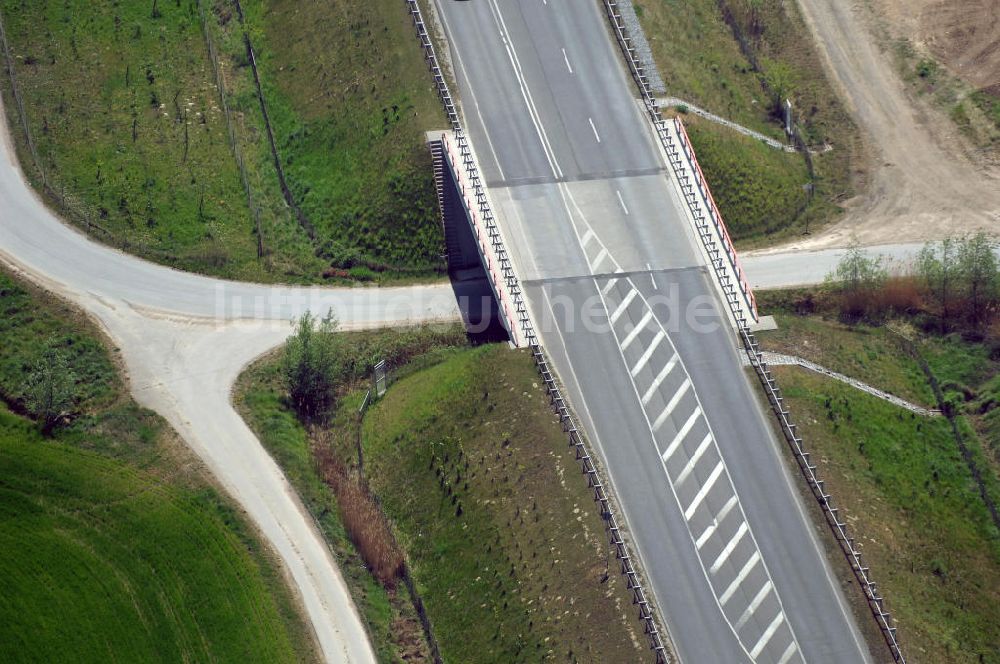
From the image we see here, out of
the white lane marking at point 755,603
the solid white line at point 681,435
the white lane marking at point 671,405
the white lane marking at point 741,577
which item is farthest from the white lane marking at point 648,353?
the white lane marking at point 755,603

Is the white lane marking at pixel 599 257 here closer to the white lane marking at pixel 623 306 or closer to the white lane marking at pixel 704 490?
the white lane marking at pixel 623 306

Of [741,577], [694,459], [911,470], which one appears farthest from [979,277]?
[741,577]

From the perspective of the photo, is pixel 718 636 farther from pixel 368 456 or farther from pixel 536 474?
pixel 368 456

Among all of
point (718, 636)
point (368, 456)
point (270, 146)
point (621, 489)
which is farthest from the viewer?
point (270, 146)

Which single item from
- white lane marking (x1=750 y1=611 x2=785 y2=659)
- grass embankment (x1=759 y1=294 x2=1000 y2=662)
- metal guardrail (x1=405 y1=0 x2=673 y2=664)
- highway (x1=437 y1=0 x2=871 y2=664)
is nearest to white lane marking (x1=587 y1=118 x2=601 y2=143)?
highway (x1=437 y1=0 x2=871 y2=664)

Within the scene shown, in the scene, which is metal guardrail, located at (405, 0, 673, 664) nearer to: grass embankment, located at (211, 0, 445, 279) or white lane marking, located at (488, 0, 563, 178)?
grass embankment, located at (211, 0, 445, 279)

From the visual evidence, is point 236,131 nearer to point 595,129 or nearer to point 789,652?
point 595,129

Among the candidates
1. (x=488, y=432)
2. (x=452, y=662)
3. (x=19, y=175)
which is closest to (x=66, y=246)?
(x=19, y=175)
